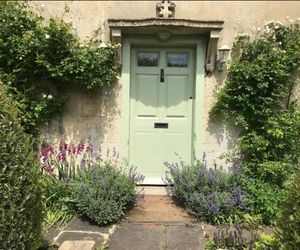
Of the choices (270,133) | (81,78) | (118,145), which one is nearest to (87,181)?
(118,145)

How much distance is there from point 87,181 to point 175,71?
2315mm

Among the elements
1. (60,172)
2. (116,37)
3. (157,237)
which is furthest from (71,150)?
(157,237)

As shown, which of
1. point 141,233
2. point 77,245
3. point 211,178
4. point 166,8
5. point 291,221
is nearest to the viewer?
point 291,221

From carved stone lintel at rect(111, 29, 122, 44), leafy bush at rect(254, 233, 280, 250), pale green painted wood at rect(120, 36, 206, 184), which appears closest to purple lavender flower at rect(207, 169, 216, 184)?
pale green painted wood at rect(120, 36, 206, 184)

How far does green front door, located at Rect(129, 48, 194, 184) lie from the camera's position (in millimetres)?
6711

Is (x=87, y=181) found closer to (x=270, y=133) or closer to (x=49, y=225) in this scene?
(x=49, y=225)

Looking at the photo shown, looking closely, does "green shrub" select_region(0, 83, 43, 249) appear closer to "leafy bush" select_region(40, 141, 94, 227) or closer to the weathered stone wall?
"leafy bush" select_region(40, 141, 94, 227)

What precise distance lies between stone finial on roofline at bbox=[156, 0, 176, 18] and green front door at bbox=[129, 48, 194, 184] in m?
0.59

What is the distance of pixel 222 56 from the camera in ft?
20.9

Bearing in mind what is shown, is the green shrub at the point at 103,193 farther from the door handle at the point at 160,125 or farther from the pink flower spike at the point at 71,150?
the door handle at the point at 160,125

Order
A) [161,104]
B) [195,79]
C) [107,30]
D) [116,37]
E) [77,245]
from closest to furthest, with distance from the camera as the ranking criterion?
[77,245] → [116,37] → [107,30] → [195,79] → [161,104]

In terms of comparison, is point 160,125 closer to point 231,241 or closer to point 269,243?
point 231,241

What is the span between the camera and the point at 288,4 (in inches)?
257

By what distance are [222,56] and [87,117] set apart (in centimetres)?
228
